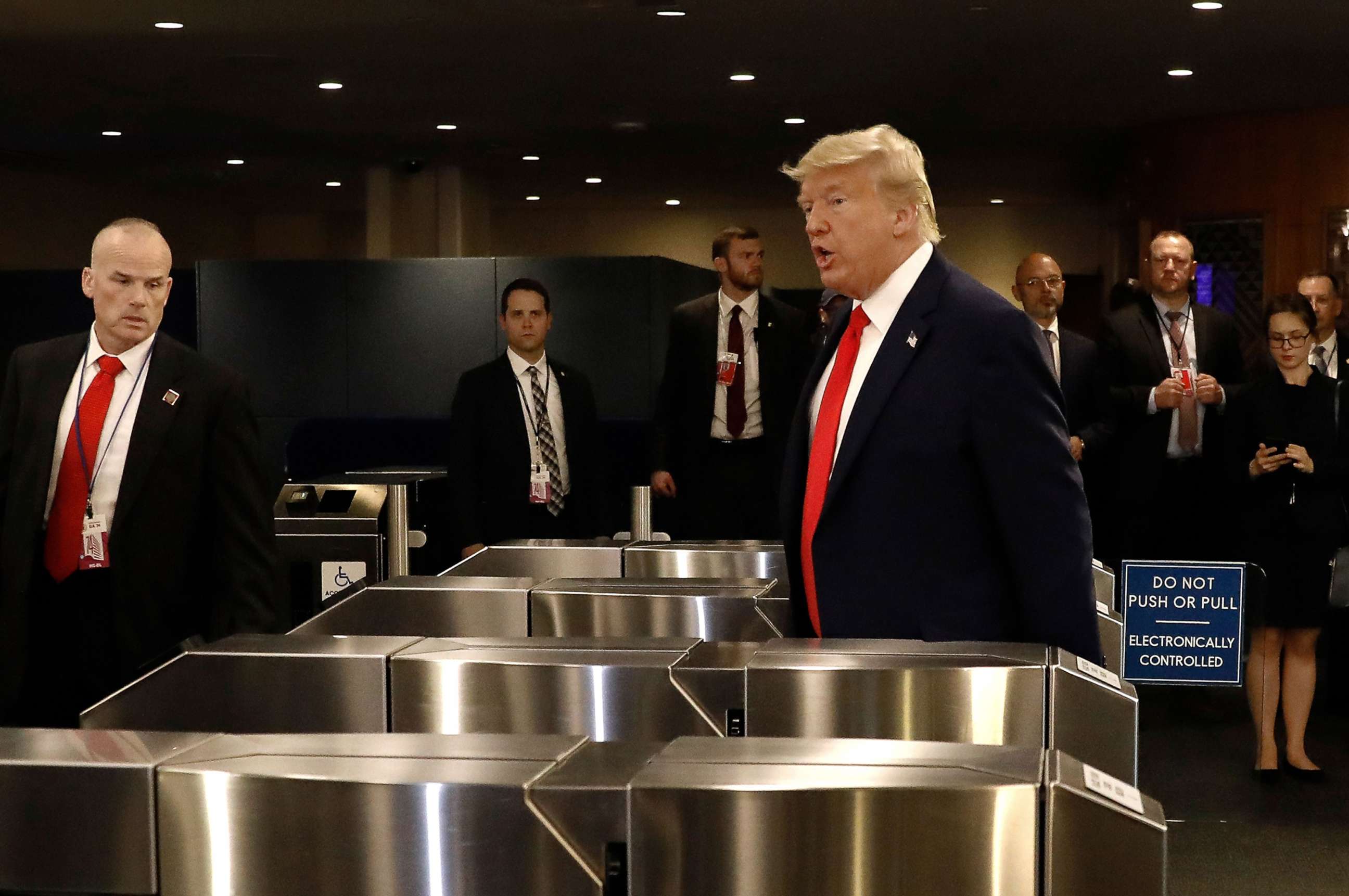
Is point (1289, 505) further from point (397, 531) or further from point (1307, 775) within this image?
point (397, 531)

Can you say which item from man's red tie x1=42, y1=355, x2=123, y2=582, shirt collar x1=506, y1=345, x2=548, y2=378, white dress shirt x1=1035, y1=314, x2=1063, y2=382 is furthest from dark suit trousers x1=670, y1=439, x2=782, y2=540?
man's red tie x1=42, y1=355, x2=123, y2=582

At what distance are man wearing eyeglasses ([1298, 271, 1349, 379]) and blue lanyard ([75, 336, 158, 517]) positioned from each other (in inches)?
158

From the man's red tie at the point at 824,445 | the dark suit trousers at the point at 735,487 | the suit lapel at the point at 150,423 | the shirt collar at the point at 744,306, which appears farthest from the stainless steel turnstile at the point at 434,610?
the shirt collar at the point at 744,306

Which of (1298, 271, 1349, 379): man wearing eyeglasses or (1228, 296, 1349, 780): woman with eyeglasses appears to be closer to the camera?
(1228, 296, 1349, 780): woman with eyeglasses

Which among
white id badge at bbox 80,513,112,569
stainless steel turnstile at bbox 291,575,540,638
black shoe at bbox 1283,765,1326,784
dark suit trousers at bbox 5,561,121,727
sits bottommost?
black shoe at bbox 1283,765,1326,784

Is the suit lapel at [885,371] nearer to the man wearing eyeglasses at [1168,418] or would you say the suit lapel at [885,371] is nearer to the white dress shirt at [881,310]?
the white dress shirt at [881,310]

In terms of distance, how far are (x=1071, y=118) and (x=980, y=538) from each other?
8376 millimetres

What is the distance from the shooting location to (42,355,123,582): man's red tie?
2.69 meters

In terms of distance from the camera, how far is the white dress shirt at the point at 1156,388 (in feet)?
16.6

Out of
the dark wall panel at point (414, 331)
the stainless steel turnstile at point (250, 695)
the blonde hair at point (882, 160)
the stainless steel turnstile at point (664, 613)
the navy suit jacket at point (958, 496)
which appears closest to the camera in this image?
the stainless steel turnstile at point (250, 695)

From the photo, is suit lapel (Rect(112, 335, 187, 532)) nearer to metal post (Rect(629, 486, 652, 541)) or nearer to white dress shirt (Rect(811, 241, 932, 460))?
white dress shirt (Rect(811, 241, 932, 460))

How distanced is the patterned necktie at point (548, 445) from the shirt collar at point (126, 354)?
1914mm

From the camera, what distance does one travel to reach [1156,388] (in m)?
4.99

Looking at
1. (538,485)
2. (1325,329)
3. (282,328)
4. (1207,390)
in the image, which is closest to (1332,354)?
(1325,329)
